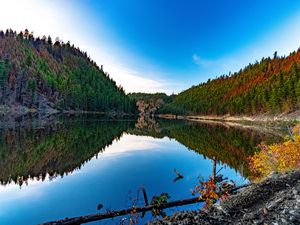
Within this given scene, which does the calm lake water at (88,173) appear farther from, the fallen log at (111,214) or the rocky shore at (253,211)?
the rocky shore at (253,211)

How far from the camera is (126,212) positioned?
15750 mm

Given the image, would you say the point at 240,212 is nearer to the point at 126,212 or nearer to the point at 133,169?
the point at 126,212

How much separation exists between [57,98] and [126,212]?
168 metres

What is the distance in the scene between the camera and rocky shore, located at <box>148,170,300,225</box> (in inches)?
377

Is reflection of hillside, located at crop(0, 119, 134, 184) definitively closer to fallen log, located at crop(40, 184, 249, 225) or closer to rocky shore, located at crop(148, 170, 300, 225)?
fallen log, located at crop(40, 184, 249, 225)

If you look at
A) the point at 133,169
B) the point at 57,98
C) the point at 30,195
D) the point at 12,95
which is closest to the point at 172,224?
the point at 30,195

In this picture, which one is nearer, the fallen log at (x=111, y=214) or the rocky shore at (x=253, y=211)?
the rocky shore at (x=253, y=211)

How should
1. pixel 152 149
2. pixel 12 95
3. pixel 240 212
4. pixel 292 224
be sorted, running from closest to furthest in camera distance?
pixel 292 224 < pixel 240 212 < pixel 152 149 < pixel 12 95

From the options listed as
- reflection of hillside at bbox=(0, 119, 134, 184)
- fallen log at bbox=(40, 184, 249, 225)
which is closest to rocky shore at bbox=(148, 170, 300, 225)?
fallen log at bbox=(40, 184, 249, 225)

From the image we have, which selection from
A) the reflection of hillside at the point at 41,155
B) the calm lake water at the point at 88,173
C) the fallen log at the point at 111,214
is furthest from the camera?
the reflection of hillside at the point at 41,155

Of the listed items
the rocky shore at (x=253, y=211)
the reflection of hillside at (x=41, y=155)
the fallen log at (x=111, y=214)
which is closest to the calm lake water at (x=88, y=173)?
the reflection of hillside at (x=41, y=155)

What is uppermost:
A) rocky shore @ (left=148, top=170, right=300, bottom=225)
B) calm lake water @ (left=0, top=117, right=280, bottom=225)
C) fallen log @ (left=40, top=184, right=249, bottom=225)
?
rocky shore @ (left=148, top=170, right=300, bottom=225)

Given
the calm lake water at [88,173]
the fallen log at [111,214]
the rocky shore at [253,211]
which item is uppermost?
the rocky shore at [253,211]

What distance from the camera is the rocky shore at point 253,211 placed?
958 centimetres
